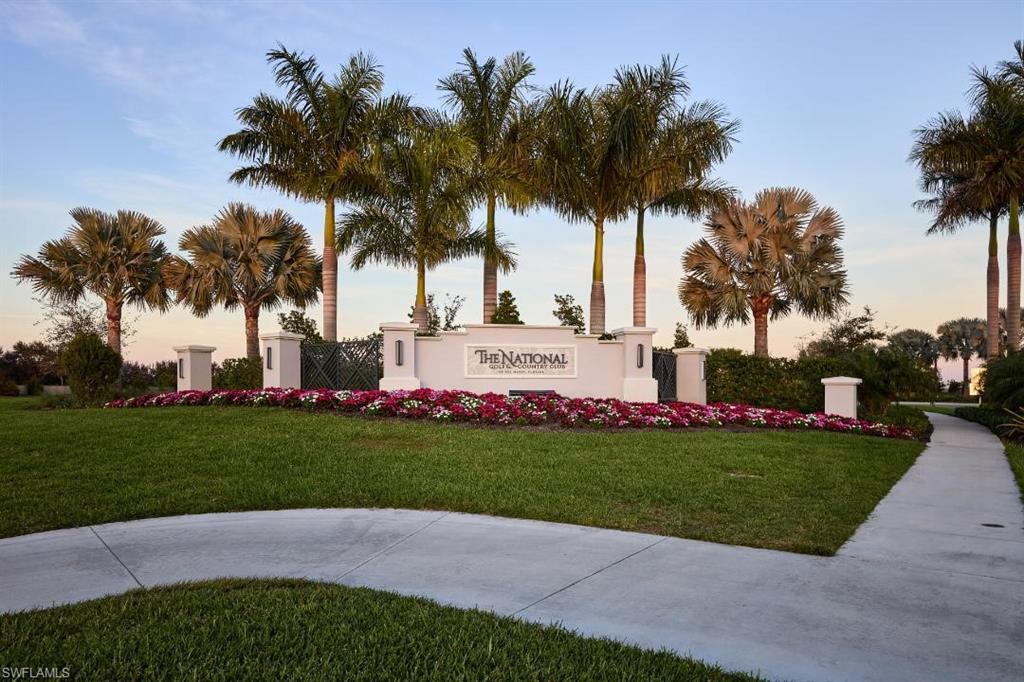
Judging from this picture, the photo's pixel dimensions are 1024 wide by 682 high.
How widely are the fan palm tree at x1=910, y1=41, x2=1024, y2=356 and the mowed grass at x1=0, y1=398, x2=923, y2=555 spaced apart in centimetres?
1484

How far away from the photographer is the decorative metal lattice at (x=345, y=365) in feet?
54.9

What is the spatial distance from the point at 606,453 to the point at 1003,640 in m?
6.00

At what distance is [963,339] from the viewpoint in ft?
157

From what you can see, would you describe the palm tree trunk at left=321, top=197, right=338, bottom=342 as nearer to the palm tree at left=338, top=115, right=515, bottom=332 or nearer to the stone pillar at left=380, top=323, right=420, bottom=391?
the palm tree at left=338, top=115, right=515, bottom=332

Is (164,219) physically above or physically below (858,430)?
above

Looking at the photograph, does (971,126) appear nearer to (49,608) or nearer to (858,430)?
(858,430)

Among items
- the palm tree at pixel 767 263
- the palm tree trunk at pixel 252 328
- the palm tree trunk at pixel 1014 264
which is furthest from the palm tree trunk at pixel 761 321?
the palm tree trunk at pixel 252 328

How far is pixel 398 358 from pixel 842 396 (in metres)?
10.2

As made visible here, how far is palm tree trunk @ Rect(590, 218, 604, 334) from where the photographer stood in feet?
67.6

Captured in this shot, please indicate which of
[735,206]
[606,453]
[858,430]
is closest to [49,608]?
[606,453]

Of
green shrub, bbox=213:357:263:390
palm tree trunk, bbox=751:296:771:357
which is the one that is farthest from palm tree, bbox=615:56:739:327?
green shrub, bbox=213:357:263:390

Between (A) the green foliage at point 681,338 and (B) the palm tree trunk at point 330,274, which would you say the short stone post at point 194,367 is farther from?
(A) the green foliage at point 681,338

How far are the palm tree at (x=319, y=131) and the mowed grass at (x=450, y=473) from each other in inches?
395

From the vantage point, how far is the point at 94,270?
27.3 meters
